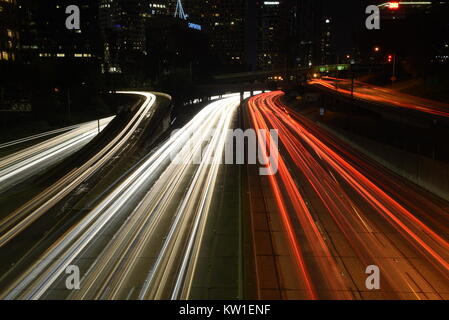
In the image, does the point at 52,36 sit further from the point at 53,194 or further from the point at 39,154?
the point at 53,194

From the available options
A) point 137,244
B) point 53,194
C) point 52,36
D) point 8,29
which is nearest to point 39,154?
point 53,194

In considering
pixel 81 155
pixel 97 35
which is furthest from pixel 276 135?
pixel 97 35

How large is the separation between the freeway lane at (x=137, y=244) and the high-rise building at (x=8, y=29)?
206ft

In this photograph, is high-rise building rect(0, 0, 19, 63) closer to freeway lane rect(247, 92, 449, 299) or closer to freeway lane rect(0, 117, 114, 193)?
freeway lane rect(0, 117, 114, 193)

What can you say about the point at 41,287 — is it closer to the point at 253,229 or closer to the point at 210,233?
the point at 210,233

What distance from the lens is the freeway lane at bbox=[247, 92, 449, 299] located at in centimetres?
1137

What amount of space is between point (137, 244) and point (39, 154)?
18.7 meters

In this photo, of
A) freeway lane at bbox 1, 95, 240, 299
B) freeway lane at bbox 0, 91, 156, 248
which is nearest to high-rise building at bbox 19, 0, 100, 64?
freeway lane at bbox 0, 91, 156, 248

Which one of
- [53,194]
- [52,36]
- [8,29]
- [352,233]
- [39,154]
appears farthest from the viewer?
[52,36]

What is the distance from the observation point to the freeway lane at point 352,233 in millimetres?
11369

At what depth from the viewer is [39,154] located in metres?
30.1

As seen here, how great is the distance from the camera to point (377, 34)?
109625mm

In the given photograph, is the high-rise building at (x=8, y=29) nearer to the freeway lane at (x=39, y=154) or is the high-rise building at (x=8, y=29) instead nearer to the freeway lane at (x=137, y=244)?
the freeway lane at (x=39, y=154)
